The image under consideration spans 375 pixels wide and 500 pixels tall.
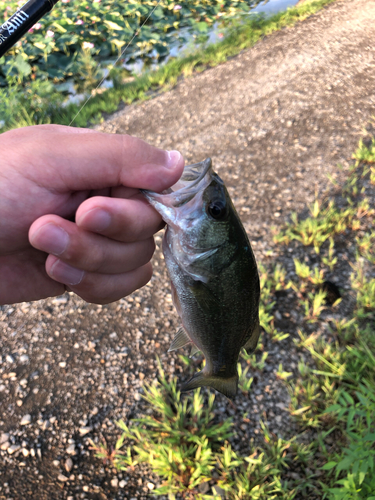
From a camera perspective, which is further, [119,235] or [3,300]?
[3,300]

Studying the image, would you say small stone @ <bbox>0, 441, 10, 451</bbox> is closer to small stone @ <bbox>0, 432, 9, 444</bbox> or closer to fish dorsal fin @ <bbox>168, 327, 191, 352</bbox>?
small stone @ <bbox>0, 432, 9, 444</bbox>

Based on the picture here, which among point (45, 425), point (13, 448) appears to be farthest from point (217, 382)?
point (13, 448)

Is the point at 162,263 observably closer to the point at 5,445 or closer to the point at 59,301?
the point at 59,301

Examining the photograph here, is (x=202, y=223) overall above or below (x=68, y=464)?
above

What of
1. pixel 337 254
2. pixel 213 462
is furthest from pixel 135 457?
pixel 337 254

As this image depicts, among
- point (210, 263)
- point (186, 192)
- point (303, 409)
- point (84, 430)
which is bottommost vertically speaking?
point (303, 409)

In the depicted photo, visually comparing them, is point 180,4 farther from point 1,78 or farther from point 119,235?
point 119,235

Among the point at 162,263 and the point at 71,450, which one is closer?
the point at 71,450
